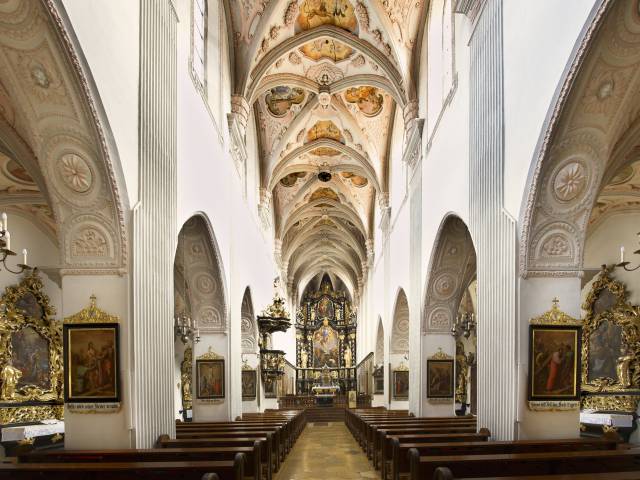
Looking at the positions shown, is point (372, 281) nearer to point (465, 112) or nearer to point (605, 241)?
point (605, 241)

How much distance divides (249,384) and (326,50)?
1023 centimetres

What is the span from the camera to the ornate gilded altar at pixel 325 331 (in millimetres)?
44000

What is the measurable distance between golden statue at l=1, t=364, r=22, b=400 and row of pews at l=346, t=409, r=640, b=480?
7.08 m

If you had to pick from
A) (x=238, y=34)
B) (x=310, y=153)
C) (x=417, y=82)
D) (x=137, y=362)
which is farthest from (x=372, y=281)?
(x=137, y=362)

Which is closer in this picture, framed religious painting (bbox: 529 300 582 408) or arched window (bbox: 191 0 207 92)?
framed religious painting (bbox: 529 300 582 408)

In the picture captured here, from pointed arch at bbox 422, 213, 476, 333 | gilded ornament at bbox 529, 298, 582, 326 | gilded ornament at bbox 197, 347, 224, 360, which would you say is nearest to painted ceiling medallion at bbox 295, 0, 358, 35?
pointed arch at bbox 422, 213, 476, 333

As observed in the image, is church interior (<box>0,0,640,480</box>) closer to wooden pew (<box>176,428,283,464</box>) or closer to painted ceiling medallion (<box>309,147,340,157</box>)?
wooden pew (<box>176,428,283,464</box>)

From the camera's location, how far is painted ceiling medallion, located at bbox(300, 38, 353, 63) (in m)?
16.4

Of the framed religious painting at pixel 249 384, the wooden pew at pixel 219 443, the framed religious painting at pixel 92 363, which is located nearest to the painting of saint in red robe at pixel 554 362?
the wooden pew at pixel 219 443

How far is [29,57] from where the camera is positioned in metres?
5.07

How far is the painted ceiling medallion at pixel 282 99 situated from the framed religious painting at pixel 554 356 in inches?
532

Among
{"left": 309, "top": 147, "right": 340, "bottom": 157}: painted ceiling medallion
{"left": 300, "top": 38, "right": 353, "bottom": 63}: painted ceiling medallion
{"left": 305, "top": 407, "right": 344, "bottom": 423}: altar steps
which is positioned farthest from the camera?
{"left": 305, "top": 407, "right": 344, "bottom": 423}: altar steps

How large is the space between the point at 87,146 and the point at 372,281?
21.9 metres

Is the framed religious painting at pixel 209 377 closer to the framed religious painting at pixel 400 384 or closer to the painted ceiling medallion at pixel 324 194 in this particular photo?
the framed religious painting at pixel 400 384
